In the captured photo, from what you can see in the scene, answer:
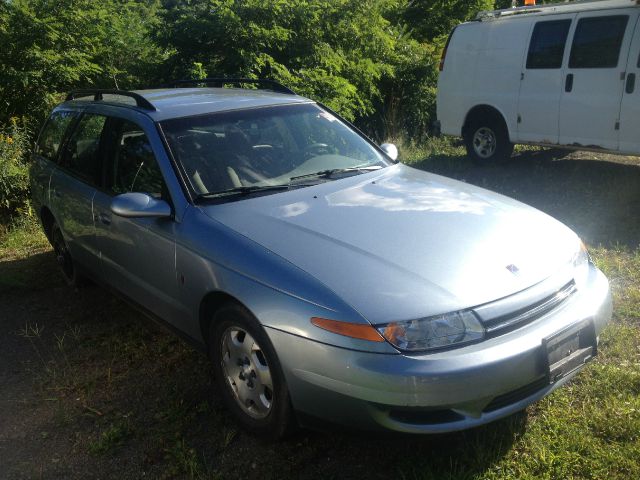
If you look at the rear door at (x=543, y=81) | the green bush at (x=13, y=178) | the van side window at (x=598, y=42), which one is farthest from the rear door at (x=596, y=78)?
the green bush at (x=13, y=178)

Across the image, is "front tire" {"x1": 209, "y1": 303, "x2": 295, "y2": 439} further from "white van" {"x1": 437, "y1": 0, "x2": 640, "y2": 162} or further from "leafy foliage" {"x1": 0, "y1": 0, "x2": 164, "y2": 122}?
"leafy foliage" {"x1": 0, "y1": 0, "x2": 164, "y2": 122}

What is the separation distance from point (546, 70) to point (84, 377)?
6.65m

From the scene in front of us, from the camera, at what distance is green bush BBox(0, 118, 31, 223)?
304 inches

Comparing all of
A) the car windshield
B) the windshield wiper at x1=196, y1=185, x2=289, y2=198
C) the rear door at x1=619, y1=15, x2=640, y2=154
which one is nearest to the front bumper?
the windshield wiper at x1=196, y1=185, x2=289, y2=198

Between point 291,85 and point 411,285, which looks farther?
point 291,85

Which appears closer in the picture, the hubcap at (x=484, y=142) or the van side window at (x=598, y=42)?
the van side window at (x=598, y=42)

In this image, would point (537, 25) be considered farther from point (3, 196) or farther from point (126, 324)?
point (3, 196)

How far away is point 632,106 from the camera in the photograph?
7.18 m

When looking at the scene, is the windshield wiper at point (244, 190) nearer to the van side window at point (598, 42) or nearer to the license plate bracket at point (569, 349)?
the license plate bracket at point (569, 349)

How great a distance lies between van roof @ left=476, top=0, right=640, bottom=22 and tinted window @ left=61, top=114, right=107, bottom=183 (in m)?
5.95

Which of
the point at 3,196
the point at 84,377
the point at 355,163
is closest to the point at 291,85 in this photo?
the point at 3,196

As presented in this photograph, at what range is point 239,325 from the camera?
3.10 m

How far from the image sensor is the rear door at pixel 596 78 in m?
7.29

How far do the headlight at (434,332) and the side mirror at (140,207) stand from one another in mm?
1535
